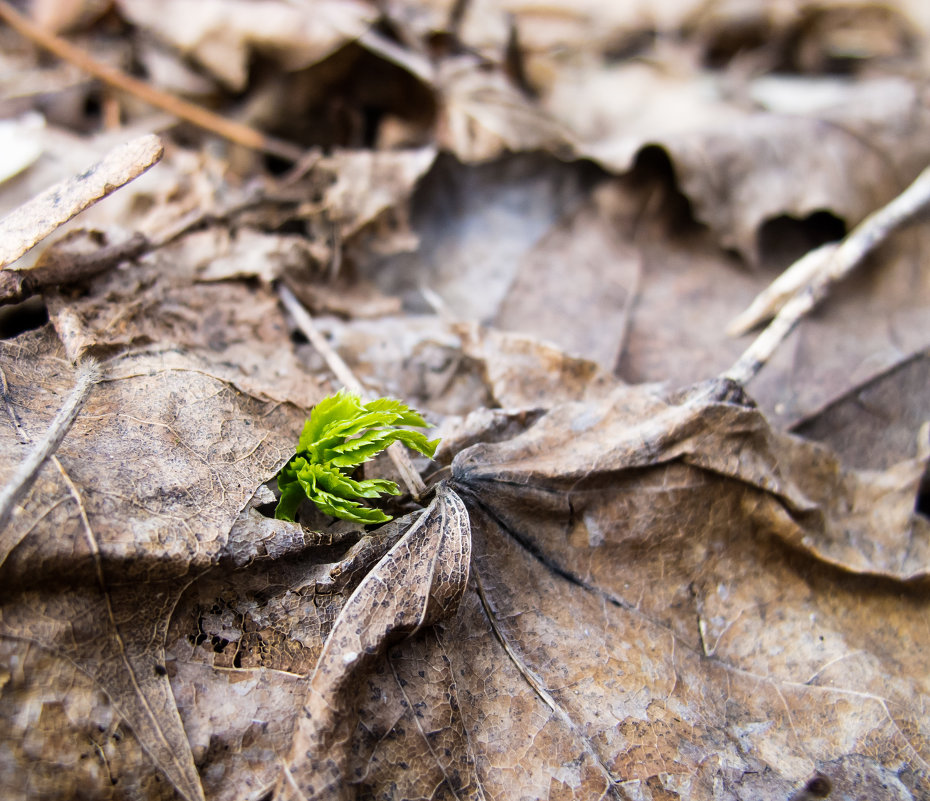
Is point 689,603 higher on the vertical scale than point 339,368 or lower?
lower

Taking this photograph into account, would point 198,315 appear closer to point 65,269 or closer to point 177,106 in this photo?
point 65,269

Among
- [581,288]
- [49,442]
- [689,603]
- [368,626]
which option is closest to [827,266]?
[581,288]

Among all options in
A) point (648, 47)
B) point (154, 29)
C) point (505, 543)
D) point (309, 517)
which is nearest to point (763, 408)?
point (505, 543)

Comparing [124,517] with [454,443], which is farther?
[454,443]

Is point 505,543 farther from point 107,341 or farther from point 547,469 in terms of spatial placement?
point 107,341

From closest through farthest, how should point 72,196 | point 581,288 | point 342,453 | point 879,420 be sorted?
point 342,453 → point 72,196 → point 879,420 → point 581,288

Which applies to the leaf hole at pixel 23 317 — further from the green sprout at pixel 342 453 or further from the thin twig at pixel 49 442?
the green sprout at pixel 342 453
